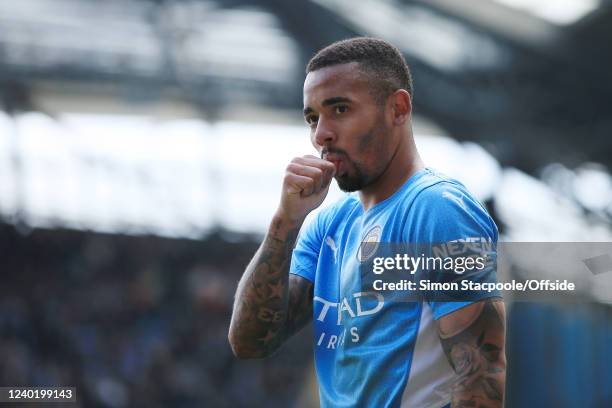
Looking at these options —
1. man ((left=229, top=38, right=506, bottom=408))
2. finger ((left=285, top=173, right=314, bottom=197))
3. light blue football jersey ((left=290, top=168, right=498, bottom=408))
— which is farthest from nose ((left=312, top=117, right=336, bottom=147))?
light blue football jersey ((left=290, top=168, right=498, bottom=408))

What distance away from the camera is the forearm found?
2.86 metres

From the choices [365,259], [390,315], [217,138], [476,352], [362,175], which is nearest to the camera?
[476,352]

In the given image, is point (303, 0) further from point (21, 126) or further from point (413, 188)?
point (413, 188)

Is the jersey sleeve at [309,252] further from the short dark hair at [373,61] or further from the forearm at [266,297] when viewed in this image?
the short dark hair at [373,61]

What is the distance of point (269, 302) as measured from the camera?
9.49 feet

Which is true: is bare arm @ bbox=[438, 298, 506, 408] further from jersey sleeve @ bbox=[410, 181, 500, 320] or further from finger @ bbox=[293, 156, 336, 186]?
finger @ bbox=[293, 156, 336, 186]

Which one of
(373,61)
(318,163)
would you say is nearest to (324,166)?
(318,163)

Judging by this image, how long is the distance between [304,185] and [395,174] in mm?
306

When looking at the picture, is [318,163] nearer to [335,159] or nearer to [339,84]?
[335,159]

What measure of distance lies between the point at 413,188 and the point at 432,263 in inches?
14.7

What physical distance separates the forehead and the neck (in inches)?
9.0

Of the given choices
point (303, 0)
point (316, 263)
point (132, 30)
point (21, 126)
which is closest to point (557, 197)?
point (303, 0)

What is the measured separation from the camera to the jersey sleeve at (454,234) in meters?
2.36

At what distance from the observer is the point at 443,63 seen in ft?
44.9
